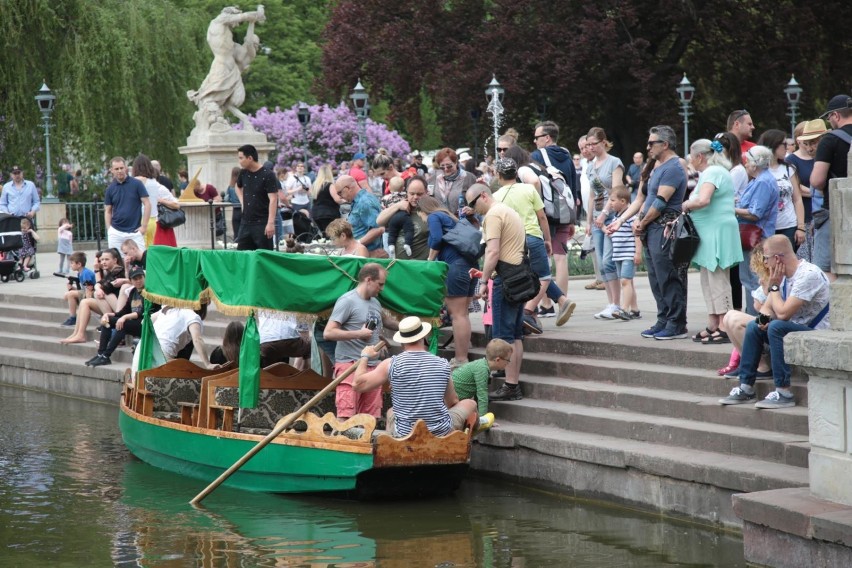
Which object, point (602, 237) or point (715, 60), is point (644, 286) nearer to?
point (602, 237)

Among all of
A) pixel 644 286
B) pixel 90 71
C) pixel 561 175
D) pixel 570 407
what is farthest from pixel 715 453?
pixel 90 71

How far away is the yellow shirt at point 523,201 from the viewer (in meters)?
13.4

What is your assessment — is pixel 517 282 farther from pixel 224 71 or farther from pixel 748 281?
pixel 224 71

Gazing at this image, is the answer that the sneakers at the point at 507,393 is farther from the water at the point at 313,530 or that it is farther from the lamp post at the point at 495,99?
the lamp post at the point at 495,99

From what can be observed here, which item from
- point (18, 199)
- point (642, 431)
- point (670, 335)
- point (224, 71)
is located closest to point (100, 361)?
point (18, 199)

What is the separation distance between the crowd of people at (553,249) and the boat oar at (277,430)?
140mm

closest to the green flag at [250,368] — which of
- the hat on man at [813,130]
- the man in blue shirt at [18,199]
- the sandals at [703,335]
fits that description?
the sandals at [703,335]

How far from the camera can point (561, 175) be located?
47.7 feet

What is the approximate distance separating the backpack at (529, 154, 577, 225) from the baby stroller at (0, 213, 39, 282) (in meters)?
12.4

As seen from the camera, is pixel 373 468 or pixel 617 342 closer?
pixel 373 468

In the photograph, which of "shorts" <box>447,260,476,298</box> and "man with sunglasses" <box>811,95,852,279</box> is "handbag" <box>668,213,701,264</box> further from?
"shorts" <box>447,260,476,298</box>

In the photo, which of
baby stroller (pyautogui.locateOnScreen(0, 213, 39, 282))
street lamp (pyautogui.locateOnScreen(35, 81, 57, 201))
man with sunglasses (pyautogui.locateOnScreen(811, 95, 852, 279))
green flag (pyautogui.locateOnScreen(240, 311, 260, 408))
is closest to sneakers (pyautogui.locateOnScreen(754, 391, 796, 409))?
man with sunglasses (pyautogui.locateOnScreen(811, 95, 852, 279))

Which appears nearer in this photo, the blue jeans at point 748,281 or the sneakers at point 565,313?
the blue jeans at point 748,281

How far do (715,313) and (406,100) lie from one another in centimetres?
2981
